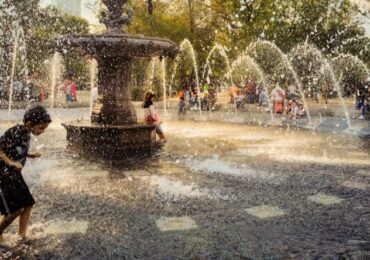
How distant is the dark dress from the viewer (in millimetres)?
4570

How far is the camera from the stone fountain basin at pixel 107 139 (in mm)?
10531

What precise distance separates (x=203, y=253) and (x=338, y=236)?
1.61m

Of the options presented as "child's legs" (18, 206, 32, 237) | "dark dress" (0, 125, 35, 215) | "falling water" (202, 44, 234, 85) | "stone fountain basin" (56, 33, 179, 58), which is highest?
"falling water" (202, 44, 234, 85)

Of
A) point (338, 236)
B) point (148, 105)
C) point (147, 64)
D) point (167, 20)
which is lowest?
point (338, 236)

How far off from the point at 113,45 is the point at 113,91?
5.62ft

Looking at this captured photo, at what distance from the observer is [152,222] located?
17.8 feet

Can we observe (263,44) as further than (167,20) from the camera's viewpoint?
No

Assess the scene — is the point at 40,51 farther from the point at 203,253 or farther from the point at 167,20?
the point at 203,253

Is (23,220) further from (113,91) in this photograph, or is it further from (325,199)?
(113,91)

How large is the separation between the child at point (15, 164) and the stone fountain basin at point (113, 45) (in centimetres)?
603

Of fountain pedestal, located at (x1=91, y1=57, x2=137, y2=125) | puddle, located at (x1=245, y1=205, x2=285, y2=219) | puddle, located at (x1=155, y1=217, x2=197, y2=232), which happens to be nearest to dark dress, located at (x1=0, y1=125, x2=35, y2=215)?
puddle, located at (x1=155, y1=217, x2=197, y2=232)

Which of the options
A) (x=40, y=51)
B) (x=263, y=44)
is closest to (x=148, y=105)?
(x=263, y=44)

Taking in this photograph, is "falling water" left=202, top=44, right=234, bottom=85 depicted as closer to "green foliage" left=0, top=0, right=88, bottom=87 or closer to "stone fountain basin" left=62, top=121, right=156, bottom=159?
"green foliage" left=0, top=0, right=88, bottom=87

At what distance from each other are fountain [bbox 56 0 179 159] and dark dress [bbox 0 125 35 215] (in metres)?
5.23
